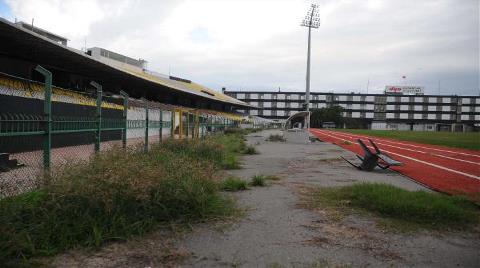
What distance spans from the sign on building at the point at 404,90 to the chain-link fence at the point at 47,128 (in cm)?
13989

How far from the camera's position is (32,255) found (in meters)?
4.53

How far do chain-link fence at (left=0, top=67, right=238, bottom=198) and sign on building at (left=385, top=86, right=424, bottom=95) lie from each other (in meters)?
140

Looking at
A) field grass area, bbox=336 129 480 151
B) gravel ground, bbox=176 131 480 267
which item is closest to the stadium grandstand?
gravel ground, bbox=176 131 480 267

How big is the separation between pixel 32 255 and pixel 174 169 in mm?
2996

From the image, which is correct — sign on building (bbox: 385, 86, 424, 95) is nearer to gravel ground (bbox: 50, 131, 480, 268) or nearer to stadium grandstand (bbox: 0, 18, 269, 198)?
stadium grandstand (bbox: 0, 18, 269, 198)

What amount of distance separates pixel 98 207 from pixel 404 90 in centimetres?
15574

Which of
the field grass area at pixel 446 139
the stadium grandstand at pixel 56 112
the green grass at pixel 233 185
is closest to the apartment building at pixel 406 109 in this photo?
the field grass area at pixel 446 139

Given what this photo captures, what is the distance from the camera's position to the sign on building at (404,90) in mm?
148000

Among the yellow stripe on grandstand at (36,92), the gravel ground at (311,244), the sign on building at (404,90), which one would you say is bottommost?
the gravel ground at (311,244)

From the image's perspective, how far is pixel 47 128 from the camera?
6.70 metres

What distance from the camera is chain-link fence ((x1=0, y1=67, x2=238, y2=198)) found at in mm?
6355

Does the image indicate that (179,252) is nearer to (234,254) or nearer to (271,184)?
(234,254)

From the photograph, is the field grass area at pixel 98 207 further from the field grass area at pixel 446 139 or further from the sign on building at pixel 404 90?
the sign on building at pixel 404 90

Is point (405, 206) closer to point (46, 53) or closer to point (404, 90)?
point (46, 53)
